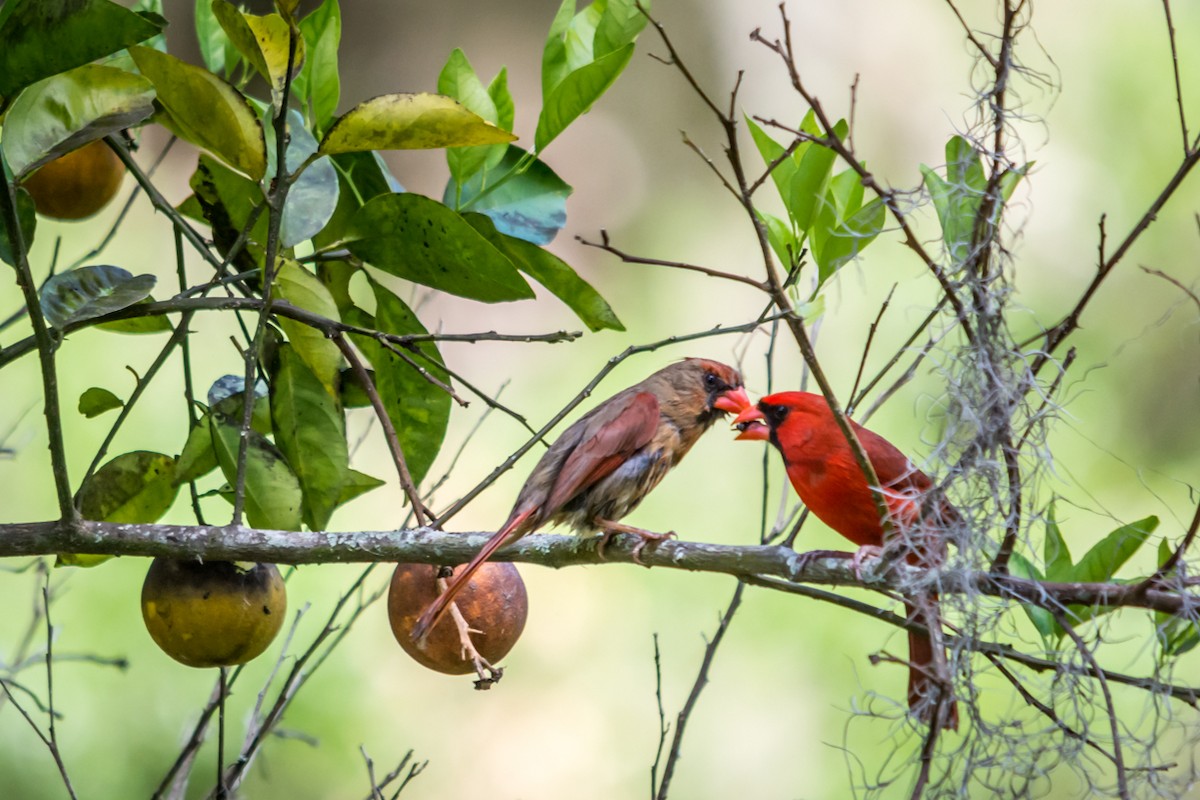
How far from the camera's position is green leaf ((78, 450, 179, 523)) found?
1661 mm

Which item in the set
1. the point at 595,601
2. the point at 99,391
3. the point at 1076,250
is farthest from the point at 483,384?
the point at 99,391

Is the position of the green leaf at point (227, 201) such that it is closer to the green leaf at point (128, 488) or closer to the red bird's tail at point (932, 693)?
the green leaf at point (128, 488)

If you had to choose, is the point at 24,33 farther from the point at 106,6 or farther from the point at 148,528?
the point at 148,528

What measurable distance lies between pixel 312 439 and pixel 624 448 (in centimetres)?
47

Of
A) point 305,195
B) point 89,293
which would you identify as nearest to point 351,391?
point 305,195

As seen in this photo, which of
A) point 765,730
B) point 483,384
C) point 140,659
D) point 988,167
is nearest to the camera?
point 988,167

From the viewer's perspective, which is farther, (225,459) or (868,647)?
(868,647)

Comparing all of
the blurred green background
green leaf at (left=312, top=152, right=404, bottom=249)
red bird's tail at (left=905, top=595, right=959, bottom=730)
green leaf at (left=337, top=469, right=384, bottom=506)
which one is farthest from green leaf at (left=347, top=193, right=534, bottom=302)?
the blurred green background

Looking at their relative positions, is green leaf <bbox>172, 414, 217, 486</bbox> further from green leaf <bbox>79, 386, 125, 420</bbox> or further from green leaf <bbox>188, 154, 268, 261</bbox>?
green leaf <bbox>188, 154, 268, 261</bbox>

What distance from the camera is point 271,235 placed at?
1.32 meters

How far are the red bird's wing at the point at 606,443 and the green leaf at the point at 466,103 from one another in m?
0.42

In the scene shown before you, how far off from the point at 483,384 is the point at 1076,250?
1.96 meters

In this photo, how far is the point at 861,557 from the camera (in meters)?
1.40

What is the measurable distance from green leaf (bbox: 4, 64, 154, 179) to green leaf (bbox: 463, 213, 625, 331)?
0.46 meters
